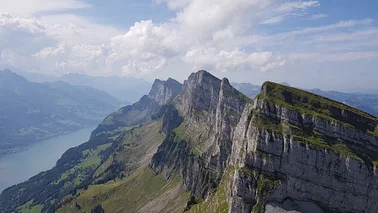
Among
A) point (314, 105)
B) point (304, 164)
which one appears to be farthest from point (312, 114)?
point (304, 164)

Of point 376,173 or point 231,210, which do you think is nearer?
point 376,173

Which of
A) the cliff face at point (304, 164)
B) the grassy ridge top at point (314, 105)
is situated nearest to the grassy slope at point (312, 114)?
the grassy ridge top at point (314, 105)

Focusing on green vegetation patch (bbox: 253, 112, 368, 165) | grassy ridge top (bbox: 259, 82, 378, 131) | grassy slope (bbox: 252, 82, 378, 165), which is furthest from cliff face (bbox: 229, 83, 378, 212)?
grassy ridge top (bbox: 259, 82, 378, 131)

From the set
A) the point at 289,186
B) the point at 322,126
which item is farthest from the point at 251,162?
the point at 322,126

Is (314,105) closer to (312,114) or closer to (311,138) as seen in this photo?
(312,114)

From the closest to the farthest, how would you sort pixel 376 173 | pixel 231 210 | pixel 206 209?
1. pixel 376 173
2. pixel 231 210
3. pixel 206 209

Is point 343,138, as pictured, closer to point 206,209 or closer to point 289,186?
point 289,186

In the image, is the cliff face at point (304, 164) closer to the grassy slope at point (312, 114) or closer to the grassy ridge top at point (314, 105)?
the grassy slope at point (312, 114)
